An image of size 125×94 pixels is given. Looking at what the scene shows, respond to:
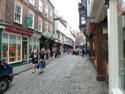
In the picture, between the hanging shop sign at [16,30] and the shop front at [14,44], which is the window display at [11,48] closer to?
the shop front at [14,44]

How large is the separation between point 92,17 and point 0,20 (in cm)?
782

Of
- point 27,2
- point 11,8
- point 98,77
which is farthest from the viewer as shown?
point 27,2

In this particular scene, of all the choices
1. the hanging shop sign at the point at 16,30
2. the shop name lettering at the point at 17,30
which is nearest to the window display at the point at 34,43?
the shop name lettering at the point at 17,30

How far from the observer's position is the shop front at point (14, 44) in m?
16.2

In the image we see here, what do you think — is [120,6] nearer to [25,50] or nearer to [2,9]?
[2,9]

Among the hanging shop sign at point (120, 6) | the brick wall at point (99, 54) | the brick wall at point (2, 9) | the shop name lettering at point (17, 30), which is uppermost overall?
the brick wall at point (2, 9)

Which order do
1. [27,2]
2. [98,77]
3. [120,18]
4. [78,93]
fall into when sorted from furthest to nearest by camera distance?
[27,2] < [98,77] < [78,93] < [120,18]

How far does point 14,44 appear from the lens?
18438 millimetres

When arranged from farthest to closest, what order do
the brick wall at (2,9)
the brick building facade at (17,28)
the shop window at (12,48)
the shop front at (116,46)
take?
the shop window at (12,48), the brick building facade at (17,28), the brick wall at (2,9), the shop front at (116,46)

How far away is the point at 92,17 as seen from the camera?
10922 mm

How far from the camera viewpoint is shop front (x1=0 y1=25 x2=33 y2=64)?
53.2 ft

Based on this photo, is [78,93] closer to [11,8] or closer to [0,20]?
[0,20]

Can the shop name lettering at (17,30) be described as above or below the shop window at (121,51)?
above

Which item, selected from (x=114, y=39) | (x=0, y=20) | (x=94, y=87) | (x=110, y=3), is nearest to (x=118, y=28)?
(x=114, y=39)
